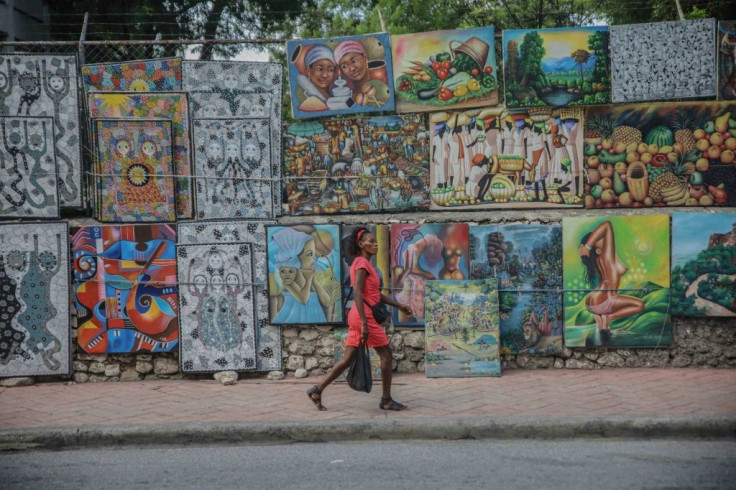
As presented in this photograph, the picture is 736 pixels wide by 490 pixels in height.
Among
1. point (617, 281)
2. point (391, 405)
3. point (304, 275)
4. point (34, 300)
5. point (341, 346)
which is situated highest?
point (304, 275)

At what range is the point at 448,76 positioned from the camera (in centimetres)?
816

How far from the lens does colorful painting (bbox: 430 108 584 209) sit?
816cm

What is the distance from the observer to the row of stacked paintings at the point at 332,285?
26.0ft

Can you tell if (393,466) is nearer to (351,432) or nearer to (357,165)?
(351,432)

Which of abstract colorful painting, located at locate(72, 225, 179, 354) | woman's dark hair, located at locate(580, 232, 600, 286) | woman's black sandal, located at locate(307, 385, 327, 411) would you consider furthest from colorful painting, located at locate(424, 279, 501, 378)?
abstract colorful painting, located at locate(72, 225, 179, 354)

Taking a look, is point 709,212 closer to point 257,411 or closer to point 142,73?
point 257,411

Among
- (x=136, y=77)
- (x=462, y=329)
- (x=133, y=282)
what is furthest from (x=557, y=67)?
(x=133, y=282)

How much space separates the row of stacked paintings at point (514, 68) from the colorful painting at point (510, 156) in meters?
0.19

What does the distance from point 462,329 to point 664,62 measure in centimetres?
364

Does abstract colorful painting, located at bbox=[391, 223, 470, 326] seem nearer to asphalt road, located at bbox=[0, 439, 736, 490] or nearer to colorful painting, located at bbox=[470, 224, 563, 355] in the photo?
colorful painting, located at bbox=[470, 224, 563, 355]

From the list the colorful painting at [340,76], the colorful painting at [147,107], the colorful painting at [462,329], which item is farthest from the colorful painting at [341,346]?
the colorful painting at [147,107]

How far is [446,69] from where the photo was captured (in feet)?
26.8

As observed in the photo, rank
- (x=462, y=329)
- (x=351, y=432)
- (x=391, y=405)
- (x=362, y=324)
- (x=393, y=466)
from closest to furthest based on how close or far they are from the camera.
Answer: (x=393, y=466) → (x=351, y=432) → (x=362, y=324) → (x=391, y=405) → (x=462, y=329)

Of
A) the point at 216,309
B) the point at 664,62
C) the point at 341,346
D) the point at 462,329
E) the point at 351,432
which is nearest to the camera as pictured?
the point at 351,432
